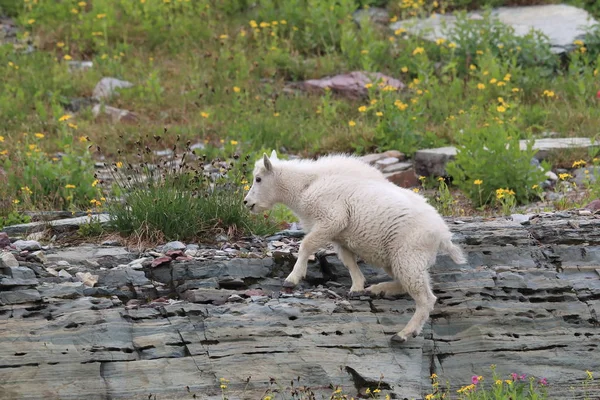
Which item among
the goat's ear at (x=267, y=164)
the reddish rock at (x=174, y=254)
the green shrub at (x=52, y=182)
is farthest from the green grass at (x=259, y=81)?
the goat's ear at (x=267, y=164)

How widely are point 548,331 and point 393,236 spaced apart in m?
1.50

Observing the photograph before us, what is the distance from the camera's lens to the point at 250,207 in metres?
9.26

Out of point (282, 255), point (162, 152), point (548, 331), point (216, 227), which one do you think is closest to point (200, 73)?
point (162, 152)

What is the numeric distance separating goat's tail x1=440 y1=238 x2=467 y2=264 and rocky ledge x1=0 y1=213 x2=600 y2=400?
303 millimetres

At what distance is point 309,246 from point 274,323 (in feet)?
3.06

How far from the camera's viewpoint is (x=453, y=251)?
7938mm

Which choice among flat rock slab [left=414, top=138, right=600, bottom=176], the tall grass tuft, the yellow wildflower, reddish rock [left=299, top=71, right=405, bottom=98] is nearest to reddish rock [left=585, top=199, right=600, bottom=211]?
the tall grass tuft

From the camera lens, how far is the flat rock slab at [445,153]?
13.9 meters

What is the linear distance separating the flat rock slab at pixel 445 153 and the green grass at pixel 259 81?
359 millimetres

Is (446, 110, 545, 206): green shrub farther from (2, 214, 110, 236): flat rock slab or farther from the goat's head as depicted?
(2, 214, 110, 236): flat rock slab

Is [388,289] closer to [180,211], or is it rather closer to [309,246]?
[309,246]

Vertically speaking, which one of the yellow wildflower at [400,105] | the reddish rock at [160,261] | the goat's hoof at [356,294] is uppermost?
the reddish rock at [160,261]

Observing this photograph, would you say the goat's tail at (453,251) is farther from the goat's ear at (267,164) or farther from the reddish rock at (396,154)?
the reddish rock at (396,154)

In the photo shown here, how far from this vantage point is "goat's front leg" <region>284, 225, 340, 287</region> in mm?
8156
